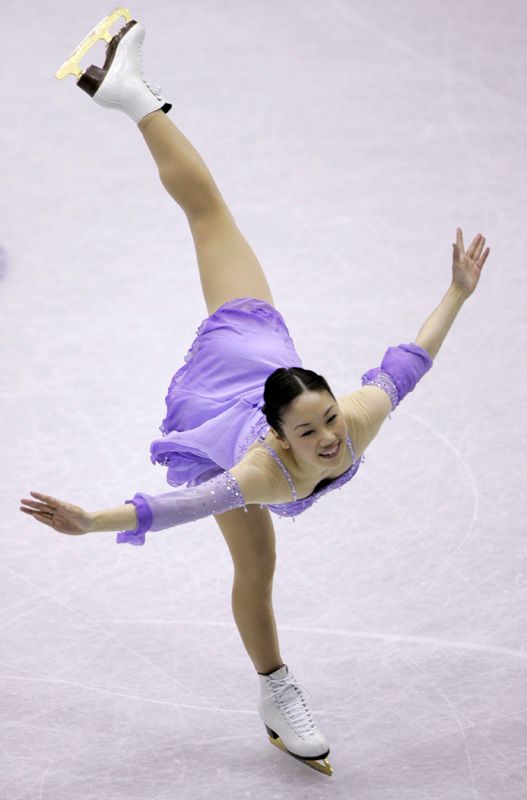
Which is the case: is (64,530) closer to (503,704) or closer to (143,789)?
(143,789)

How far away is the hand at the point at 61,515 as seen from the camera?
2.65m

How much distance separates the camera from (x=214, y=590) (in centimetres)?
386

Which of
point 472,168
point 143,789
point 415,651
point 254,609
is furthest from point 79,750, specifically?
point 472,168

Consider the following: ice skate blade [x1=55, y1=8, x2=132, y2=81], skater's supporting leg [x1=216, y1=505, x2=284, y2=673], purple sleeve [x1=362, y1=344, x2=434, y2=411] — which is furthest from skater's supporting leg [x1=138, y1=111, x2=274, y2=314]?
skater's supporting leg [x1=216, y1=505, x2=284, y2=673]

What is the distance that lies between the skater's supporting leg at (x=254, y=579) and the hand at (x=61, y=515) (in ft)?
2.27

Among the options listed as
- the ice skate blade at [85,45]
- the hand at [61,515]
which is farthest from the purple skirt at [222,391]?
the ice skate blade at [85,45]

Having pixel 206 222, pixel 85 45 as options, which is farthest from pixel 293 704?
pixel 85 45

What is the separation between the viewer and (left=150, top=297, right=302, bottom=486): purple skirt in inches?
129

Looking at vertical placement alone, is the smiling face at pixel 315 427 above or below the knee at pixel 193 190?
below

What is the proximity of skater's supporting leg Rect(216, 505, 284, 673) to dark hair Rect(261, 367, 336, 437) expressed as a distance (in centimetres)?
39

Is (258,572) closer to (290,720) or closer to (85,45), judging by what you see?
(290,720)

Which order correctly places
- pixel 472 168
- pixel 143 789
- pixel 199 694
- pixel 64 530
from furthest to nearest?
pixel 472 168, pixel 199 694, pixel 143 789, pixel 64 530

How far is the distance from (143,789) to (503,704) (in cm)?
92

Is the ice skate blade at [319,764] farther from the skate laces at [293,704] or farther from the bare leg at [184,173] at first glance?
the bare leg at [184,173]
